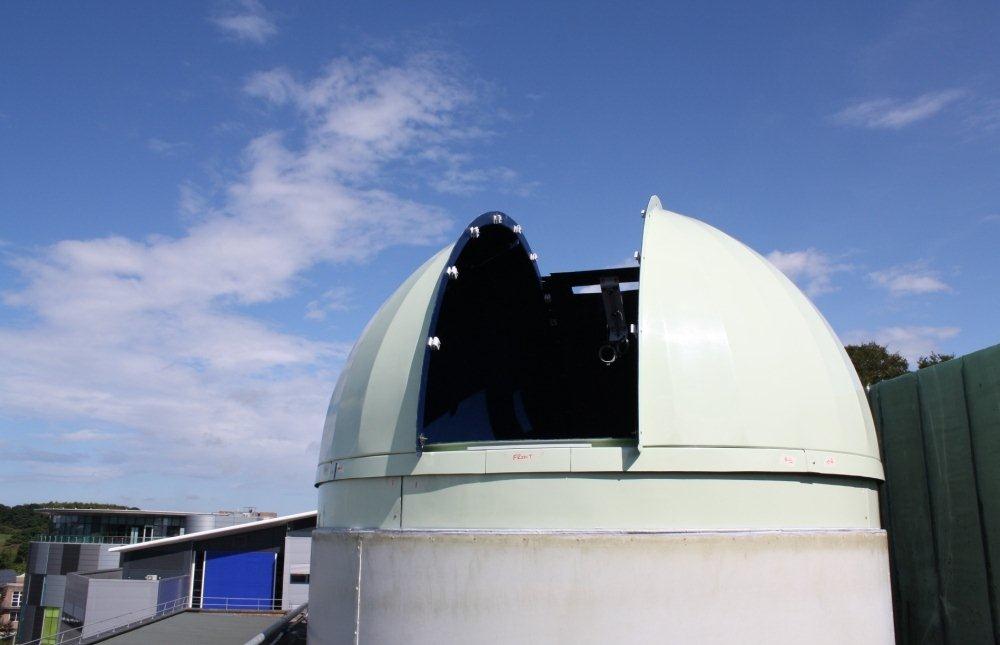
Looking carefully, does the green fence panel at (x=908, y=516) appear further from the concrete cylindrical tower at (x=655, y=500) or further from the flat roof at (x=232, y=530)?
the flat roof at (x=232, y=530)

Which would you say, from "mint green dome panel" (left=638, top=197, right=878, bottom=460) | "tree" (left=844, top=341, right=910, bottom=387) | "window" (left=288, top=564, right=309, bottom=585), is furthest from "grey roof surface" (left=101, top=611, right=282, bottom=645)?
"tree" (left=844, top=341, right=910, bottom=387)

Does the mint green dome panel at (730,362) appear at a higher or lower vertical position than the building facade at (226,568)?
higher

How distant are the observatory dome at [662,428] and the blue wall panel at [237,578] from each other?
24.7 meters

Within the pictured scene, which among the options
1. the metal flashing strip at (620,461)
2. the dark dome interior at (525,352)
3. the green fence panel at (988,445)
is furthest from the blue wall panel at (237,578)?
the green fence panel at (988,445)

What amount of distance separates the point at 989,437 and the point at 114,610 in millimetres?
29665

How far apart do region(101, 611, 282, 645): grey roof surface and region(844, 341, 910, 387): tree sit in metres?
21.6

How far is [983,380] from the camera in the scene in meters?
7.84

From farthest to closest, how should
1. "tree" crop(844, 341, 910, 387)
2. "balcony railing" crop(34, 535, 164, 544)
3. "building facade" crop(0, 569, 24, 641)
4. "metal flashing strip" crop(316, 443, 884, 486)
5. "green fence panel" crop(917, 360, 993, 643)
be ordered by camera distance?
"building facade" crop(0, 569, 24, 641) < "balcony railing" crop(34, 535, 164, 544) < "tree" crop(844, 341, 910, 387) < "green fence panel" crop(917, 360, 993, 643) < "metal flashing strip" crop(316, 443, 884, 486)

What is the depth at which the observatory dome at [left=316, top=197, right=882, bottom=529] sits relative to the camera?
652 cm

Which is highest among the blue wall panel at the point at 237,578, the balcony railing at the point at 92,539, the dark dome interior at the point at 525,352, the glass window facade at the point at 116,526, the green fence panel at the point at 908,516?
the dark dome interior at the point at 525,352

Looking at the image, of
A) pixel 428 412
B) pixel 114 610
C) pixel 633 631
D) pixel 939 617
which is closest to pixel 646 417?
pixel 633 631

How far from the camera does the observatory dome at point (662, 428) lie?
652 centimetres

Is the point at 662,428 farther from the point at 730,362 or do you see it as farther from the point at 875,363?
the point at 875,363

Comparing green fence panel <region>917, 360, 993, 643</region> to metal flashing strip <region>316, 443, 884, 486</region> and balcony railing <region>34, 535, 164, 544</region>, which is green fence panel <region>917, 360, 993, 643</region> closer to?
metal flashing strip <region>316, 443, 884, 486</region>
